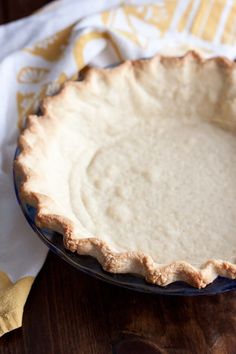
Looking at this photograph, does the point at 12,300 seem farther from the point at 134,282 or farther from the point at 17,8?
the point at 17,8

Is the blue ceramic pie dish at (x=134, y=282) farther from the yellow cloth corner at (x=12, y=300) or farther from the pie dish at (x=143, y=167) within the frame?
the yellow cloth corner at (x=12, y=300)

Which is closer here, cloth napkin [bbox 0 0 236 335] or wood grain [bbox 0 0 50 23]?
cloth napkin [bbox 0 0 236 335]

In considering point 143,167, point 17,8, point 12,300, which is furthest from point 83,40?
point 12,300

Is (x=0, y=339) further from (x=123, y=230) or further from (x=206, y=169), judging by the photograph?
(x=206, y=169)

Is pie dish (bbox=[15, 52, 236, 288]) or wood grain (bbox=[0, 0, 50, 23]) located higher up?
wood grain (bbox=[0, 0, 50, 23])

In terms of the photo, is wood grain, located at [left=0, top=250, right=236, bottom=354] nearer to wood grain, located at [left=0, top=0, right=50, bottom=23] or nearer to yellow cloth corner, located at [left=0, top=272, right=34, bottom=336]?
yellow cloth corner, located at [left=0, top=272, right=34, bottom=336]

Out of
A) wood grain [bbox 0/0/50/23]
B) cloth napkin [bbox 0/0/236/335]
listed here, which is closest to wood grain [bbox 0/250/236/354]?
cloth napkin [bbox 0/0/236/335]

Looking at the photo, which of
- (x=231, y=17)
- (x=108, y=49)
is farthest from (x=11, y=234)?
(x=231, y=17)
